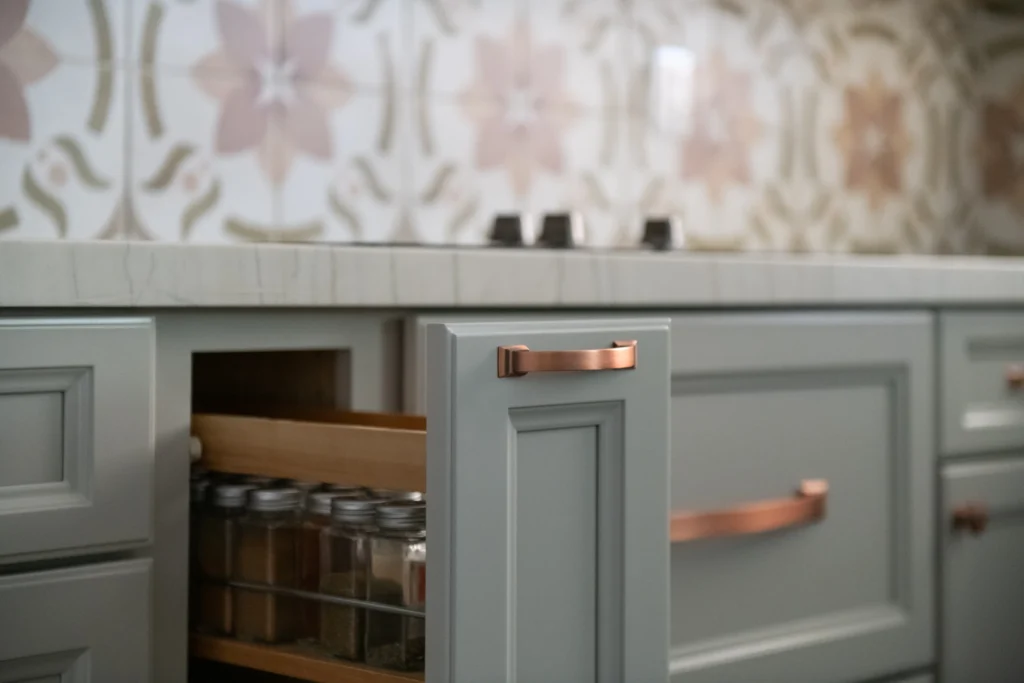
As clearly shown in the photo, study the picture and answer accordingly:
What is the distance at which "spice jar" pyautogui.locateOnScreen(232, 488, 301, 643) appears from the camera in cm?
99

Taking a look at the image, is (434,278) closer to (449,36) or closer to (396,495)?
(396,495)

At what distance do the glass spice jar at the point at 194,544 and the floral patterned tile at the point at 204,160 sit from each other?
18.7 inches

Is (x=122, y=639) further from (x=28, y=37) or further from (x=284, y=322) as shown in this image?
(x=28, y=37)

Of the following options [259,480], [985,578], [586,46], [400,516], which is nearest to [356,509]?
[400,516]

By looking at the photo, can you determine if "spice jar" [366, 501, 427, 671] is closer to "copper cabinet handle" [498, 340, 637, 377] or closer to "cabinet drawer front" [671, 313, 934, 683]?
"copper cabinet handle" [498, 340, 637, 377]

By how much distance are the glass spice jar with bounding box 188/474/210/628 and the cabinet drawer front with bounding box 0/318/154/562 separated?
10 centimetres

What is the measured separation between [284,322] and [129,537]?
22 cm

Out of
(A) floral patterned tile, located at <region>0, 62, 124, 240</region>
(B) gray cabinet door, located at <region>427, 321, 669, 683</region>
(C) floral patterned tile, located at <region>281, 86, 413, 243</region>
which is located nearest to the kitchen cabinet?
(B) gray cabinet door, located at <region>427, 321, 669, 683</region>

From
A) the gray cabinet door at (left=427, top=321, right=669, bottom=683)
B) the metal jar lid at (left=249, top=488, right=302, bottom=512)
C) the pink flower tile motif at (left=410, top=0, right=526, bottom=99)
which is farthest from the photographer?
the pink flower tile motif at (left=410, top=0, right=526, bottom=99)

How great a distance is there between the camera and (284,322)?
1043 millimetres

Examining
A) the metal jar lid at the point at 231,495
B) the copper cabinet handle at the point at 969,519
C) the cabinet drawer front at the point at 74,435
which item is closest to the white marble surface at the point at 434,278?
the cabinet drawer front at the point at 74,435

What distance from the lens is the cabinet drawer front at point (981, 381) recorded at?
150 centimetres

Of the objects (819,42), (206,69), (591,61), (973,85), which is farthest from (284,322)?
(973,85)

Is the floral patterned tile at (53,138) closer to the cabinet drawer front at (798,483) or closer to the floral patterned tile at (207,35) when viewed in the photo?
the floral patterned tile at (207,35)
